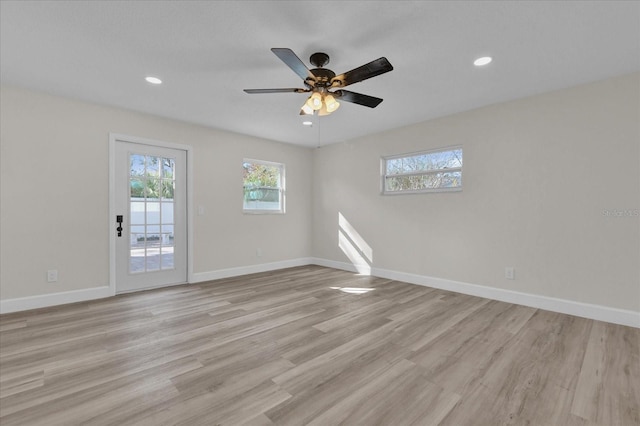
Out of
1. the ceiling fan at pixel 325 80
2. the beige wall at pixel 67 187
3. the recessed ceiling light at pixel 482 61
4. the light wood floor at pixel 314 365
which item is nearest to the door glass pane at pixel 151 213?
the beige wall at pixel 67 187

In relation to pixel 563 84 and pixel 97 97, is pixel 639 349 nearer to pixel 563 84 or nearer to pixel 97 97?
pixel 563 84

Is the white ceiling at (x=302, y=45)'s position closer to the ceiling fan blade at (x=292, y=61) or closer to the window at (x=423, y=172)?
the ceiling fan blade at (x=292, y=61)

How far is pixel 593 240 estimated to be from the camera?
2.98m

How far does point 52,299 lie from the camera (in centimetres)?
333

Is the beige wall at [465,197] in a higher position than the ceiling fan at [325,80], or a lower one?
lower

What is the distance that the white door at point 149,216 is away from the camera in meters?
3.87

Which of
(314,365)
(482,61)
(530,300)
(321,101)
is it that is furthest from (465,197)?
→ (314,365)

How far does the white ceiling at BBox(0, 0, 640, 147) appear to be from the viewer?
6.38 ft

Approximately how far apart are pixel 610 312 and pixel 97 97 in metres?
6.31

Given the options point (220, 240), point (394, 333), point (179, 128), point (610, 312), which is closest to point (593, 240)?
point (610, 312)

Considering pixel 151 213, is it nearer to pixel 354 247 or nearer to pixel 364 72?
pixel 354 247

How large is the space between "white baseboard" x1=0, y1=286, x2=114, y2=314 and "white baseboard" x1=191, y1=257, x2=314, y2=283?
118cm

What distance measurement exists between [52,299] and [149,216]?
144cm

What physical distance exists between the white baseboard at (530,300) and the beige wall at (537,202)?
6cm
